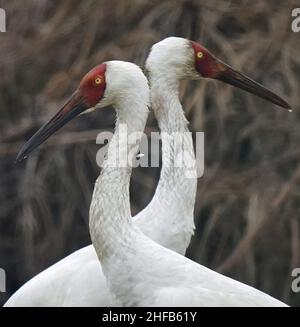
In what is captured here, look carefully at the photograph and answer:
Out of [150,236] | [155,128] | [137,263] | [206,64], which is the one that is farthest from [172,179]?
[155,128]

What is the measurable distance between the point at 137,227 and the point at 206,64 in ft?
2.17

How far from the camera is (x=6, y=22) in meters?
5.82

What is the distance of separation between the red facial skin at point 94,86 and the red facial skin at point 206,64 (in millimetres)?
550

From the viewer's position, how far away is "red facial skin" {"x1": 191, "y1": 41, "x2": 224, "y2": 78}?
12.7 feet

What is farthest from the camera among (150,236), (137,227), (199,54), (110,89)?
(199,54)

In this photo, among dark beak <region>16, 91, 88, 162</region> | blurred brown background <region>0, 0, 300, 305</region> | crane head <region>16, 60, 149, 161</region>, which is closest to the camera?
crane head <region>16, 60, 149, 161</region>

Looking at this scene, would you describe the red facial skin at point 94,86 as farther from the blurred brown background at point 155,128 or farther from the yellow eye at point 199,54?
the blurred brown background at point 155,128

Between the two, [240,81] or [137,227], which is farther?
[240,81]

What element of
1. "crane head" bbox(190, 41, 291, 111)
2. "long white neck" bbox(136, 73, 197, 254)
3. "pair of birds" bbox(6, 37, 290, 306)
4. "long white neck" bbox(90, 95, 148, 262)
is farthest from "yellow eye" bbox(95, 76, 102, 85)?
"crane head" bbox(190, 41, 291, 111)

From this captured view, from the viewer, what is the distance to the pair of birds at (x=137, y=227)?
3.19 meters

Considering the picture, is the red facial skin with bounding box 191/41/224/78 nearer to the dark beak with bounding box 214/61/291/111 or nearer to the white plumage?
the dark beak with bounding box 214/61/291/111

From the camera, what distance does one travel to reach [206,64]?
12.7 feet

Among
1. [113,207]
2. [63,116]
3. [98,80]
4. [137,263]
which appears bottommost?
[137,263]

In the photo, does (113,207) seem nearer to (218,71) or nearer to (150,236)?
(150,236)
